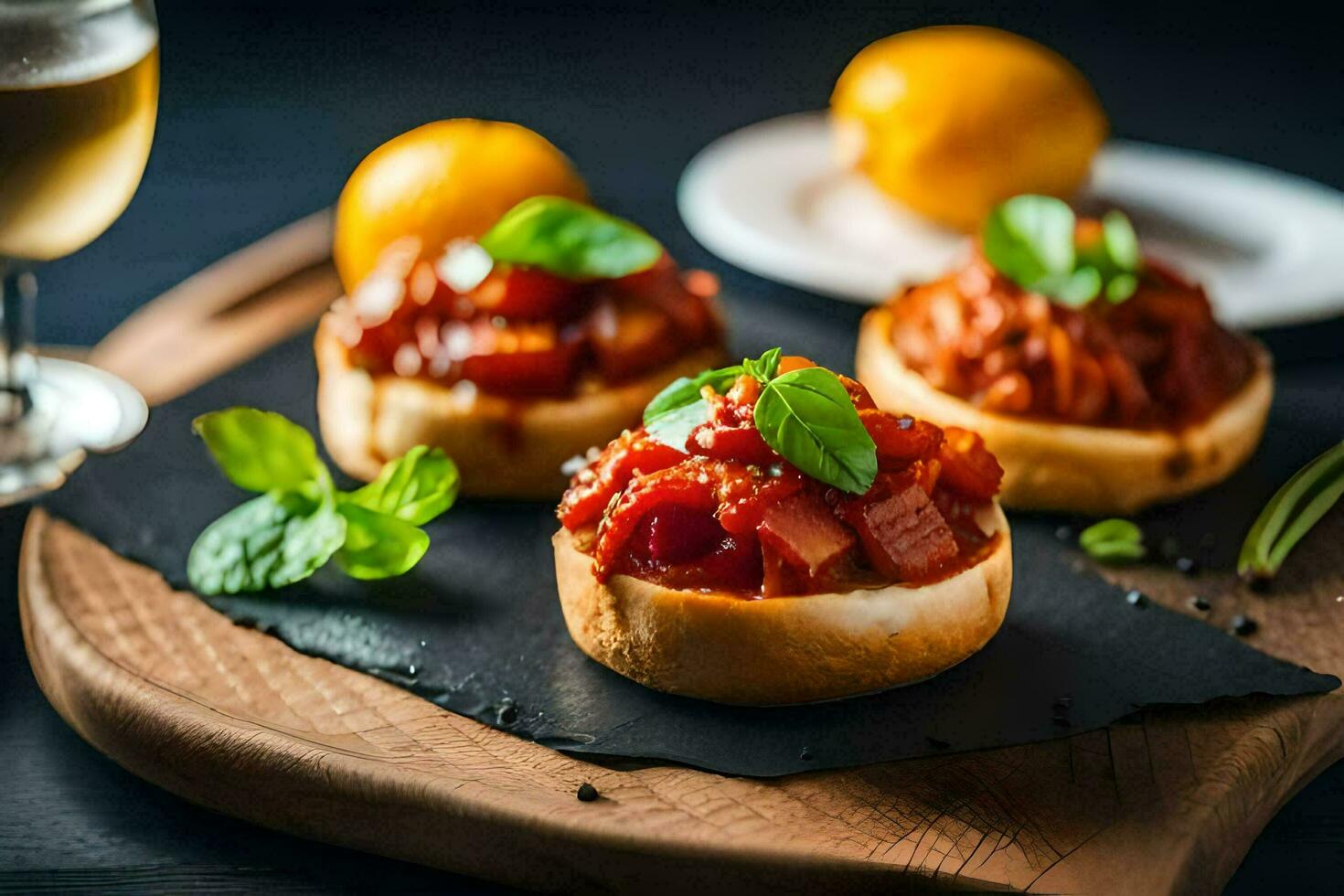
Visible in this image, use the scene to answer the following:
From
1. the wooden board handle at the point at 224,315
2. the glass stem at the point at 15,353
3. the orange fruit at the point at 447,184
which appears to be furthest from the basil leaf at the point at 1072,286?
the glass stem at the point at 15,353

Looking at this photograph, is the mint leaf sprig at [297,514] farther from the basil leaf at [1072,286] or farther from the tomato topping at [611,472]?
the basil leaf at [1072,286]

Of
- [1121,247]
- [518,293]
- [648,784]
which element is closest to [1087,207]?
[1121,247]

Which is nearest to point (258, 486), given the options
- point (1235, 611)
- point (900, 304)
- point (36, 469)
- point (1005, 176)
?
point (36, 469)

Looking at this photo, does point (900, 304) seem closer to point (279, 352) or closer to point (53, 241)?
point (279, 352)

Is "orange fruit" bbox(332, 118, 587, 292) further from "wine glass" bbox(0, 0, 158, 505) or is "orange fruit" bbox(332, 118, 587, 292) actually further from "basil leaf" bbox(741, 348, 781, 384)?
"basil leaf" bbox(741, 348, 781, 384)

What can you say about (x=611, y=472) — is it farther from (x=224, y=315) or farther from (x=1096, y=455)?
(x=224, y=315)

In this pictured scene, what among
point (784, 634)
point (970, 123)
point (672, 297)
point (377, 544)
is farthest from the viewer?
point (970, 123)
